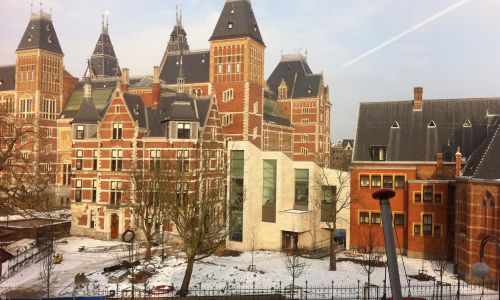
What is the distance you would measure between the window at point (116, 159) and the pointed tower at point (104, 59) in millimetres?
47285

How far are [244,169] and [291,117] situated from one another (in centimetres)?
5453

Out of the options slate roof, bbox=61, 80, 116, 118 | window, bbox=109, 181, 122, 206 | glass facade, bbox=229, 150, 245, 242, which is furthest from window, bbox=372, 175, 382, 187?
slate roof, bbox=61, 80, 116, 118

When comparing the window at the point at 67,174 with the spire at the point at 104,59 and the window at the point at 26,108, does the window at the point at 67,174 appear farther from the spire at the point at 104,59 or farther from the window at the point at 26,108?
the spire at the point at 104,59

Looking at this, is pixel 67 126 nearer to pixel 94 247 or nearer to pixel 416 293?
pixel 94 247

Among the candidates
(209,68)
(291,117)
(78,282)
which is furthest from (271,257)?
(291,117)

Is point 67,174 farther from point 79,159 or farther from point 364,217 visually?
point 364,217

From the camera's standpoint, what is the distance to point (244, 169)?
46469 millimetres

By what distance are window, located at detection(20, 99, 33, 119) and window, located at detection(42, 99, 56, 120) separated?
212cm

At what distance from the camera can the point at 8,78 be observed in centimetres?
8400

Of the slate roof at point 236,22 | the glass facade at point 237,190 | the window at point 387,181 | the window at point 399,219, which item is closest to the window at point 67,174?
the slate roof at point 236,22

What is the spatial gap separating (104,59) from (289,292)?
81.3 meters

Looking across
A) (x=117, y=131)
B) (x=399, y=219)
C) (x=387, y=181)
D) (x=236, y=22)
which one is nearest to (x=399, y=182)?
(x=387, y=181)

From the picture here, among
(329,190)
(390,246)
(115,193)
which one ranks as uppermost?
(390,246)

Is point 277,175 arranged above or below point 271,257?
above
